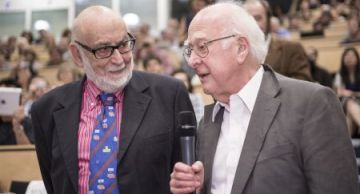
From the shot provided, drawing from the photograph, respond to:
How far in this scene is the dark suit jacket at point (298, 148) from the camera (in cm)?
166

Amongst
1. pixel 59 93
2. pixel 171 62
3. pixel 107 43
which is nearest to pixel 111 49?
pixel 107 43

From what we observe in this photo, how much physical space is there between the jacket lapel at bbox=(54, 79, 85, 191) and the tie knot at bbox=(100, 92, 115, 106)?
10 cm

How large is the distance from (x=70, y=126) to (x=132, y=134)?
0.26m

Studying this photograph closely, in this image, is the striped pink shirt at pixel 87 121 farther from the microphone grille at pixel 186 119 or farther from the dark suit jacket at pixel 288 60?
the dark suit jacket at pixel 288 60

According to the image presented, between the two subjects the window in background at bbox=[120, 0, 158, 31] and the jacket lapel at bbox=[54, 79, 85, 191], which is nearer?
the jacket lapel at bbox=[54, 79, 85, 191]

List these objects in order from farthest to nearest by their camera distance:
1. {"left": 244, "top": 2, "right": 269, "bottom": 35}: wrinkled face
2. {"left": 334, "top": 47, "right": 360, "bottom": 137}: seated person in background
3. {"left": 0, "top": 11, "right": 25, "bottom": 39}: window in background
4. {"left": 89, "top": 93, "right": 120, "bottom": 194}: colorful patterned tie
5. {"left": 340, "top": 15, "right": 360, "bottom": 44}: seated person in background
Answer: {"left": 0, "top": 11, "right": 25, "bottom": 39}: window in background
{"left": 340, "top": 15, "right": 360, "bottom": 44}: seated person in background
{"left": 334, "top": 47, "right": 360, "bottom": 137}: seated person in background
{"left": 244, "top": 2, "right": 269, "bottom": 35}: wrinkled face
{"left": 89, "top": 93, "right": 120, "bottom": 194}: colorful patterned tie

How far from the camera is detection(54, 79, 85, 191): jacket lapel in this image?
2.21 m

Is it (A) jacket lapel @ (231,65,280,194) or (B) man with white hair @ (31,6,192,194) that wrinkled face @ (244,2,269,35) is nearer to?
(B) man with white hair @ (31,6,192,194)

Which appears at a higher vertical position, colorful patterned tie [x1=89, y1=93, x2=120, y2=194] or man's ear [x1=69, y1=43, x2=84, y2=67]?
man's ear [x1=69, y1=43, x2=84, y2=67]

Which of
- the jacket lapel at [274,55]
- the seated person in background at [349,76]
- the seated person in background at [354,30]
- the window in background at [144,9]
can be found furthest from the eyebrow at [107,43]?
the window in background at [144,9]

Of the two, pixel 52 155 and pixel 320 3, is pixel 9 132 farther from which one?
pixel 320 3

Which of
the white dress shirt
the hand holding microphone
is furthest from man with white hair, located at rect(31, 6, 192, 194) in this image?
the hand holding microphone

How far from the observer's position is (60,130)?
229cm

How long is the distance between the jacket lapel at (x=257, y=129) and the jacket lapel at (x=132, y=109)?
23.7 inches
